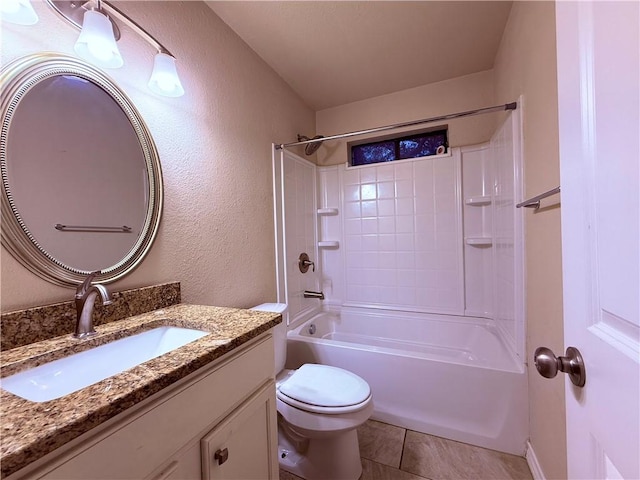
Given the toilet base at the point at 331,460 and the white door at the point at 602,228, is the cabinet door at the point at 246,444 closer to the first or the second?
the toilet base at the point at 331,460

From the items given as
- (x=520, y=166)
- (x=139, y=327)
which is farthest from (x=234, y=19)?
(x=520, y=166)

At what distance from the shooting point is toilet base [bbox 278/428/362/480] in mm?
1257

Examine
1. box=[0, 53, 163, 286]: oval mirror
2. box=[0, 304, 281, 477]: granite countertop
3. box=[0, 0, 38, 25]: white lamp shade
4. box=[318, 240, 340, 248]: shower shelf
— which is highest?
box=[0, 0, 38, 25]: white lamp shade

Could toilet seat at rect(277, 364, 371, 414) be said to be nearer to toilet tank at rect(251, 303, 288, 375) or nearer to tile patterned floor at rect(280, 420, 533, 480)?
toilet tank at rect(251, 303, 288, 375)

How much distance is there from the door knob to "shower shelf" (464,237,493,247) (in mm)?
1718

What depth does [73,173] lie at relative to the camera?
88 cm

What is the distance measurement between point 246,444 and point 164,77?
136cm

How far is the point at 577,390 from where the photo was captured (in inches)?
18.5

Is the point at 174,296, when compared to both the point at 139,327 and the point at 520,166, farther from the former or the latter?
the point at 520,166

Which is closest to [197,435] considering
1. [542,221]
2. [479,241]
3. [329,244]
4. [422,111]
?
[542,221]

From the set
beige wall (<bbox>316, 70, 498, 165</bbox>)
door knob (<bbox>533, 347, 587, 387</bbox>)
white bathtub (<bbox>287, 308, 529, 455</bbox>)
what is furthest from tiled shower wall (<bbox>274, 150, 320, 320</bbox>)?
door knob (<bbox>533, 347, 587, 387</bbox>)

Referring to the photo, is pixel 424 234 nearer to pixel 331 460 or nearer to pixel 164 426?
pixel 331 460

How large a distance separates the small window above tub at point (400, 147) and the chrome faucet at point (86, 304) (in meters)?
2.25

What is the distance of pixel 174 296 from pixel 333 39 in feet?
5.66
